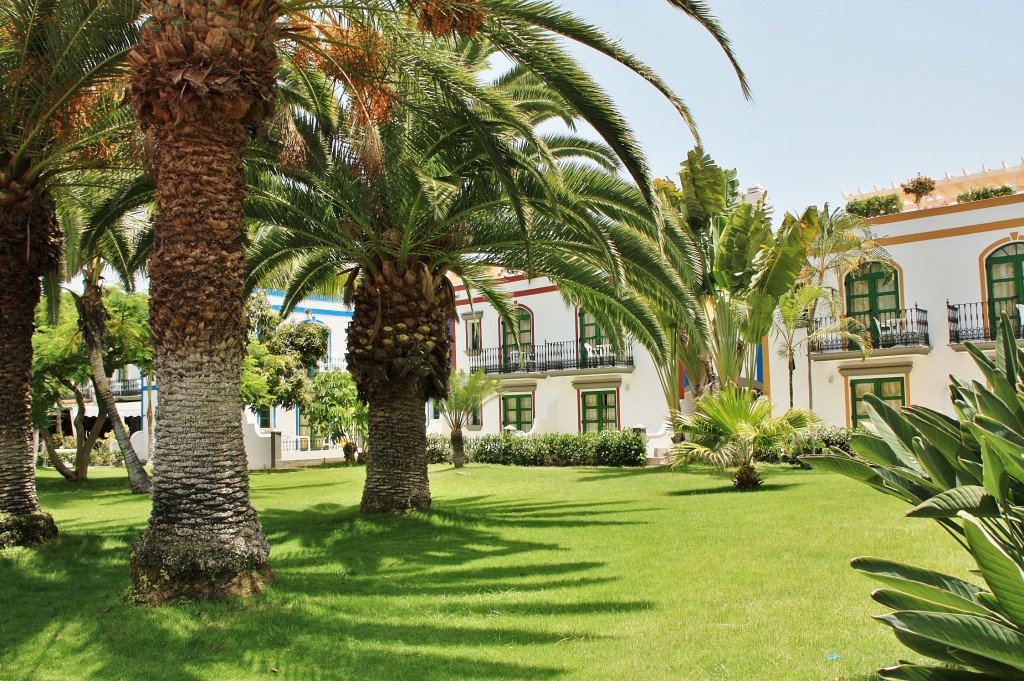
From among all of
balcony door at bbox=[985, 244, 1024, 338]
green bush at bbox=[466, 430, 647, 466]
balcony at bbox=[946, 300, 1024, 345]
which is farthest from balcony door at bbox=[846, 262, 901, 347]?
green bush at bbox=[466, 430, 647, 466]

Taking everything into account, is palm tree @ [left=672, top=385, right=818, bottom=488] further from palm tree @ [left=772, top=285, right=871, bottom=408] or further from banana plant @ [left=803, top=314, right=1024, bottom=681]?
banana plant @ [left=803, top=314, right=1024, bottom=681]

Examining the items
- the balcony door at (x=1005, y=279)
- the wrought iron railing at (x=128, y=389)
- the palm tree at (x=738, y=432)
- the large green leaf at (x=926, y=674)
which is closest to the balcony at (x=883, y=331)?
the balcony door at (x=1005, y=279)

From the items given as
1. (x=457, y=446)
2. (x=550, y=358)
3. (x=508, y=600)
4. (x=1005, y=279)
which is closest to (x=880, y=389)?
(x=1005, y=279)

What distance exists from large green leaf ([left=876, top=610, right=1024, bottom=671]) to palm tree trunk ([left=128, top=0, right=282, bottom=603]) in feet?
18.8

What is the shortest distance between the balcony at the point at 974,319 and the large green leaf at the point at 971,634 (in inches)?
925

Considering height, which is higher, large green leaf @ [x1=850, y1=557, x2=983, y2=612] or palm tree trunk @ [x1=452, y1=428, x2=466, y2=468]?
large green leaf @ [x1=850, y1=557, x2=983, y2=612]

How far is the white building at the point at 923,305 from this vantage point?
2402 centimetres

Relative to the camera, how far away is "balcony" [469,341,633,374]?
3006 centimetres

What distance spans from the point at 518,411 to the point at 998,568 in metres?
29.9

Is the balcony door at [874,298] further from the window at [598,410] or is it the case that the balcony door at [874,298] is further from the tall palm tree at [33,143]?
the tall palm tree at [33,143]

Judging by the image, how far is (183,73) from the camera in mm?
7238

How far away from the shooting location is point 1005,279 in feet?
78.8

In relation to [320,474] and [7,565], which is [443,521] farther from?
[320,474]

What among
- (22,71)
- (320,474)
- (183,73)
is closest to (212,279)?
(183,73)
